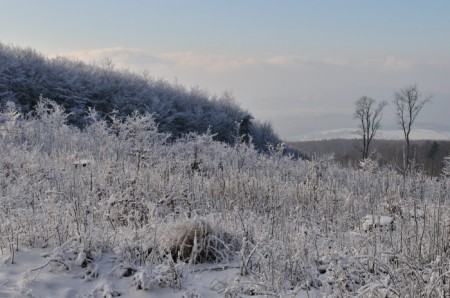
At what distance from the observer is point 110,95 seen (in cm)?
2831

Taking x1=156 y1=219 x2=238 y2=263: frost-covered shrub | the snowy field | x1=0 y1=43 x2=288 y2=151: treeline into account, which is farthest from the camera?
x1=0 y1=43 x2=288 y2=151: treeline

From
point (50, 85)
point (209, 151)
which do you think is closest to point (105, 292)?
point (209, 151)

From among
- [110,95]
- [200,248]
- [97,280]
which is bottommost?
[97,280]

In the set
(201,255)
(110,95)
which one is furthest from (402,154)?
(110,95)

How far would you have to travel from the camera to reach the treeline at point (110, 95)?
24.2 metres

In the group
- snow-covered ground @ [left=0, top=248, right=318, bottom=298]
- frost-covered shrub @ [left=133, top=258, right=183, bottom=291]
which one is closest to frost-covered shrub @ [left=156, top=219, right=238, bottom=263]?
snow-covered ground @ [left=0, top=248, right=318, bottom=298]

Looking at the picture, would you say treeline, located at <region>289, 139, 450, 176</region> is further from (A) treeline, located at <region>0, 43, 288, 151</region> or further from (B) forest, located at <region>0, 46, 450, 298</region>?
(A) treeline, located at <region>0, 43, 288, 151</region>

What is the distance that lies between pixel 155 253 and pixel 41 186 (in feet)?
10.2

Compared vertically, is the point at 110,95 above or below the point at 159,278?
above

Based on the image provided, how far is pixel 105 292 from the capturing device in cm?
346

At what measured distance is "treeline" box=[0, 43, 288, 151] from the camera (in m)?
24.2

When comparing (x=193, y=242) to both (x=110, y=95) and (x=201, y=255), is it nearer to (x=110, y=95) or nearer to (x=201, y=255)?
(x=201, y=255)

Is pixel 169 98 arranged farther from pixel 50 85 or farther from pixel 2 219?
pixel 2 219

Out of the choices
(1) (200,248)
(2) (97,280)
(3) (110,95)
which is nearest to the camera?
(2) (97,280)
